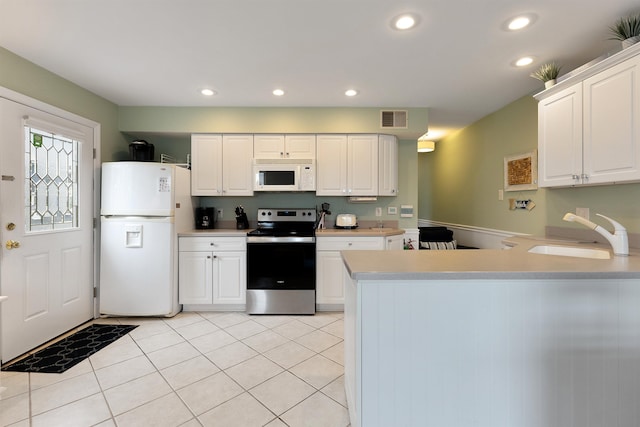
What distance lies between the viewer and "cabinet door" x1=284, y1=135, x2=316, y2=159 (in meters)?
3.28

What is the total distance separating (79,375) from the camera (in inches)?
74.9

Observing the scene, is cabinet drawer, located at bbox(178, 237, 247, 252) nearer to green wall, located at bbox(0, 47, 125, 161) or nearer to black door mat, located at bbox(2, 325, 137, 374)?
black door mat, located at bbox(2, 325, 137, 374)

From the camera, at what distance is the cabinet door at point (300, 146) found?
3.28 metres

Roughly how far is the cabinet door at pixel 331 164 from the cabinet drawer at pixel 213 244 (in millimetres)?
1123

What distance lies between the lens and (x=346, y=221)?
3406mm

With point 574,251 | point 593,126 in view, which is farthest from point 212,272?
point 593,126

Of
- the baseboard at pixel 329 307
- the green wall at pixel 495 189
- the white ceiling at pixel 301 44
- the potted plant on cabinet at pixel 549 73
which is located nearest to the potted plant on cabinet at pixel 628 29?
the white ceiling at pixel 301 44

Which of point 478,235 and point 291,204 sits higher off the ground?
point 291,204

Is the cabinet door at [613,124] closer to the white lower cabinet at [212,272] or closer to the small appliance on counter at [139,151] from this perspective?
the white lower cabinet at [212,272]

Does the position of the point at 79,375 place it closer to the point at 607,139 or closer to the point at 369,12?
the point at 369,12

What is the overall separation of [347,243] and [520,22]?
2.29 meters

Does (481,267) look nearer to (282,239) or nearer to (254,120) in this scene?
(282,239)

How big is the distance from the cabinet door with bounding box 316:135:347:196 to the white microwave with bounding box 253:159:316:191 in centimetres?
11

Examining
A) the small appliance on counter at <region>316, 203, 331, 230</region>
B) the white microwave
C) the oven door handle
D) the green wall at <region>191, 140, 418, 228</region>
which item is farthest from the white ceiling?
the oven door handle
